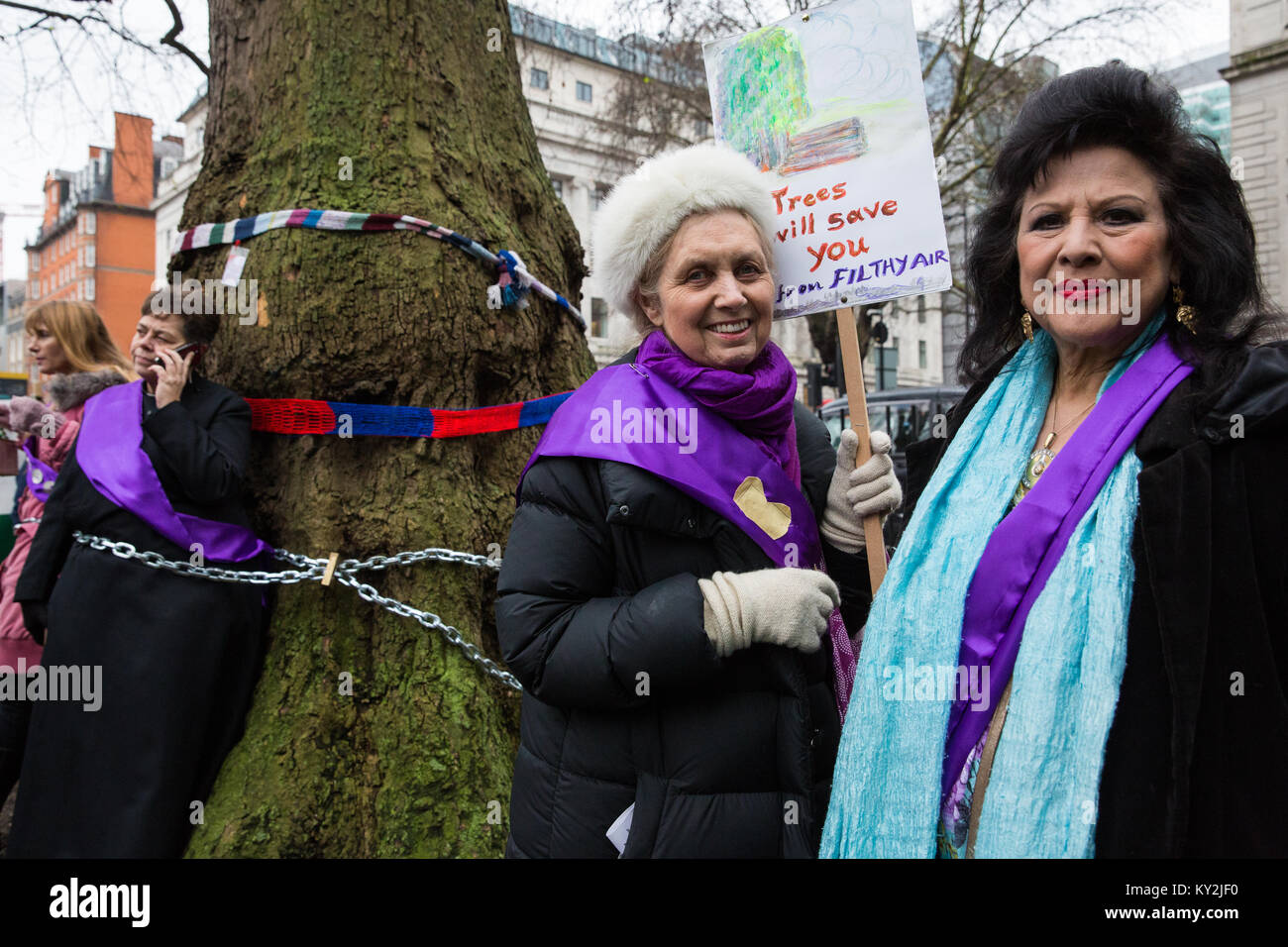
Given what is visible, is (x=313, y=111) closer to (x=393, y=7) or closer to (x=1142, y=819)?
(x=393, y=7)

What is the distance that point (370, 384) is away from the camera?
9.61ft

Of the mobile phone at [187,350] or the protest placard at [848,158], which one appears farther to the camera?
the mobile phone at [187,350]

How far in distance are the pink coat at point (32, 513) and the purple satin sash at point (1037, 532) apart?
11.5 ft

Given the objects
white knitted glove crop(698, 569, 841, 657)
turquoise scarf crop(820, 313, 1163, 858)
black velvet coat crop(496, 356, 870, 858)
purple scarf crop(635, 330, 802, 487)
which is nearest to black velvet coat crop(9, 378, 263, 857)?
black velvet coat crop(496, 356, 870, 858)

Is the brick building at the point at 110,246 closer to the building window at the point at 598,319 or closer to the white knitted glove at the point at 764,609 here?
the building window at the point at 598,319

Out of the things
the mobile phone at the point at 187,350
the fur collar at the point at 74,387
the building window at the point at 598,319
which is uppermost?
the building window at the point at 598,319

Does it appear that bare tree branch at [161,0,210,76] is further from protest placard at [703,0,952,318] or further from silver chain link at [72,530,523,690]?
protest placard at [703,0,952,318]

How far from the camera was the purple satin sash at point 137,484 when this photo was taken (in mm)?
2727

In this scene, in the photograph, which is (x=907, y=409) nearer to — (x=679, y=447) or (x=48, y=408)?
(x=48, y=408)

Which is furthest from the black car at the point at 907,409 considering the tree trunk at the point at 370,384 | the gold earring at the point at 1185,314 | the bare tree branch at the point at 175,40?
the gold earring at the point at 1185,314

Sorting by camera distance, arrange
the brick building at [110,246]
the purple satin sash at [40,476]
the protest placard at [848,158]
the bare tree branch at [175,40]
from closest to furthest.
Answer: the protest placard at [848,158] → the purple satin sash at [40,476] → the bare tree branch at [175,40] → the brick building at [110,246]

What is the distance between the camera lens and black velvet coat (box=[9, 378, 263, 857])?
2648mm

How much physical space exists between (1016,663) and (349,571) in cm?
200
